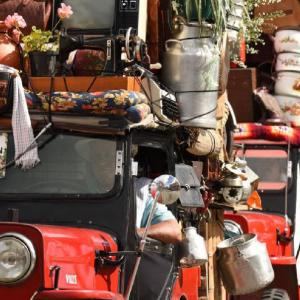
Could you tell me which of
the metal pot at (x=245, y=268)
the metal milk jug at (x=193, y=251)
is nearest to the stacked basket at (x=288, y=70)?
the metal pot at (x=245, y=268)

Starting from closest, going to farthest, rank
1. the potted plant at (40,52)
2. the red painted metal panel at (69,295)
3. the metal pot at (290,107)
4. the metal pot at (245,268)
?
the red painted metal panel at (69,295), the potted plant at (40,52), the metal pot at (245,268), the metal pot at (290,107)

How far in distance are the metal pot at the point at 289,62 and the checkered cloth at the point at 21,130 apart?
647 centimetres

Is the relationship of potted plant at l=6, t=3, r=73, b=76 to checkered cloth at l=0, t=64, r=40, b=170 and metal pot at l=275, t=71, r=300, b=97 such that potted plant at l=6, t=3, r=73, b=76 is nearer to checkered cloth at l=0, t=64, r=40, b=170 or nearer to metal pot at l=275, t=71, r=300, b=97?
checkered cloth at l=0, t=64, r=40, b=170

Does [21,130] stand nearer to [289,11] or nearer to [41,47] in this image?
[41,47]

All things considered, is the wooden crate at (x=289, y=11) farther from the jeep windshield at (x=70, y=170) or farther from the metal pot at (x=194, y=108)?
the jeep windshield at (x=70, y=170)

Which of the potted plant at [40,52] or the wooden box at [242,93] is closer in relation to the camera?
the potted plant at [40,52]

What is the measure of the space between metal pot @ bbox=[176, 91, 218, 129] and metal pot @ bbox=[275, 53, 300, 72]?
5242mm

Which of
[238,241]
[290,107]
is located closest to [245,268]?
[238,241]

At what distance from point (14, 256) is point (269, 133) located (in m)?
5.75

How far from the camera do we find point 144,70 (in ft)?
17.7

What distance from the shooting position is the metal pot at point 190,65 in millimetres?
5914

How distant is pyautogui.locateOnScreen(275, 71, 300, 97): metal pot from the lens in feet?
36.0

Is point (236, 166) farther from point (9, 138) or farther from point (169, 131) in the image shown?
point (9, 138)

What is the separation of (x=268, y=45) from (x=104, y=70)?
23.0 feet
